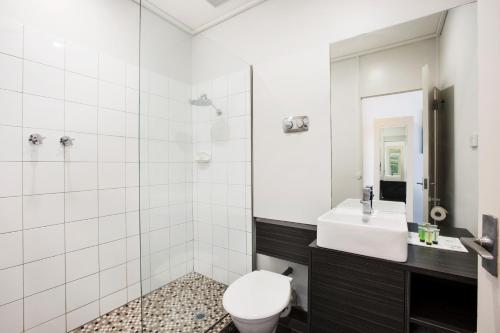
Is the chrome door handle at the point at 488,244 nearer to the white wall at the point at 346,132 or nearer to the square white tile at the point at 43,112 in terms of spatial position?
the white wall at the point at 346,132

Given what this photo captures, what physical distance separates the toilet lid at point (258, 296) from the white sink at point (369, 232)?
43cm

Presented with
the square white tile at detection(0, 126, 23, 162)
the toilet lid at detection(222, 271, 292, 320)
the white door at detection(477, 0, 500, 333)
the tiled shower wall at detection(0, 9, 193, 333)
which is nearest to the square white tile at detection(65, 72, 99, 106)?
the tiled shower wall at detection(0, 9, 193, 333)

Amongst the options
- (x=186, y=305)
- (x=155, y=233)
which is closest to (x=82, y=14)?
(x=155, y=233)

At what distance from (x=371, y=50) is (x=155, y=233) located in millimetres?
1860

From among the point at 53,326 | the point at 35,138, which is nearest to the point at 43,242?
the point at 53,326

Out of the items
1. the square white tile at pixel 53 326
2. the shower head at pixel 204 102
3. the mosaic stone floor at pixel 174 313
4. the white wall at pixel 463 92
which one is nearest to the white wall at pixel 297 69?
the white wall at pixel 463 92

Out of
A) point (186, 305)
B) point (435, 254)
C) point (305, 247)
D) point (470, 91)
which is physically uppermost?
Answer: point (470, 91)

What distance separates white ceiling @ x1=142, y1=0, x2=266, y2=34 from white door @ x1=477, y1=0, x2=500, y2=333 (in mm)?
1724

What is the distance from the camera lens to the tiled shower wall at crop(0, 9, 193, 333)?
4.60ft

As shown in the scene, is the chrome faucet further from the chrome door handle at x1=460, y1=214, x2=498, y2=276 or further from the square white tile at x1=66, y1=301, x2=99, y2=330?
the square white tile at x1=66, y1=301, x2=99, y2=330

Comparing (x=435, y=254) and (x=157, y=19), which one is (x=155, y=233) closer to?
(x=157, y=19)

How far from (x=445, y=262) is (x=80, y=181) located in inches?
89.7

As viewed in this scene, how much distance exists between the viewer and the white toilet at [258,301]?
127cm

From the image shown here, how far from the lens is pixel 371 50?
4.93 feet
